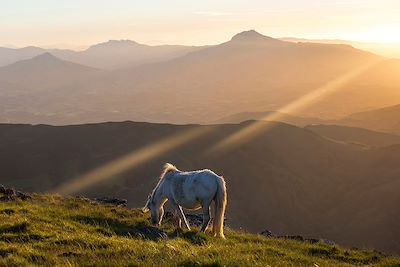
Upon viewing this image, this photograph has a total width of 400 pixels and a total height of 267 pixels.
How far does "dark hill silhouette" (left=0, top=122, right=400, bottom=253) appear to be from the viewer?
6366 centimetres

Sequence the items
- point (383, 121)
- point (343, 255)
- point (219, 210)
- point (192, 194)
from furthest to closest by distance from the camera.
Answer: point (383, 121) → point (192, 194) → point (219, 210) → point (343, 255)

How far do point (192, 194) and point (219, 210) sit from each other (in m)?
1.37

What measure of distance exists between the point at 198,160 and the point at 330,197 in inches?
925

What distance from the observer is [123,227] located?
16.8 metres

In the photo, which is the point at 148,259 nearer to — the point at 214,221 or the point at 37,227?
the point at 37,227

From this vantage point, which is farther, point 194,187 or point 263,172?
point 263,172

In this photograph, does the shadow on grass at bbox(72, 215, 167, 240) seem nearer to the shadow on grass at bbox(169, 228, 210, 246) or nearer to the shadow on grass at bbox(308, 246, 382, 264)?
the shadow on grass at bbox(169, 228, 210, 246)

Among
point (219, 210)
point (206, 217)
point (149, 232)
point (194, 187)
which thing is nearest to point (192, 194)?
point (194, 187)

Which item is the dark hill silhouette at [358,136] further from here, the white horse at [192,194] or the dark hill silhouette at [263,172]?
the white horse at [192,194]

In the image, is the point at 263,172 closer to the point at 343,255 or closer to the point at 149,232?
the point at 343,255

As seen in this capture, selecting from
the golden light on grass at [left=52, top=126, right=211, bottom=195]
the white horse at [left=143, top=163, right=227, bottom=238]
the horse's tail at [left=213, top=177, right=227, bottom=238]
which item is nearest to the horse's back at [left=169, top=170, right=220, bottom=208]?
the white horse at [left=143, top=163, right=227, bottom=238]

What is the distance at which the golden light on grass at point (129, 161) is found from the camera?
69.2 metres

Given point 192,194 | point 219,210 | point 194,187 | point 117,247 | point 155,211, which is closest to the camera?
point 117,247

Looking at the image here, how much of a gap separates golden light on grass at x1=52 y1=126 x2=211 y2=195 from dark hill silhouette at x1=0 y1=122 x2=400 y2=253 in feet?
5.44
